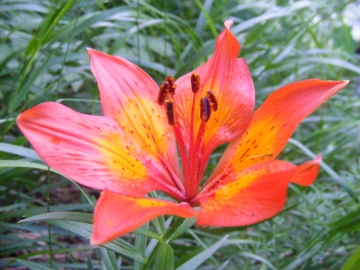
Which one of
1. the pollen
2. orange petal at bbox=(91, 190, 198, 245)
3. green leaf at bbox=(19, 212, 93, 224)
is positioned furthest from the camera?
the pollen

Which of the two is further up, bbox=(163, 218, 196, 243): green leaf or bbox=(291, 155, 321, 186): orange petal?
bbox=(291, 155, 321, 186): orange petal

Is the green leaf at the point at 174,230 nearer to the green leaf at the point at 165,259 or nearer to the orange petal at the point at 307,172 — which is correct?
the green leaf at the point at 165,259

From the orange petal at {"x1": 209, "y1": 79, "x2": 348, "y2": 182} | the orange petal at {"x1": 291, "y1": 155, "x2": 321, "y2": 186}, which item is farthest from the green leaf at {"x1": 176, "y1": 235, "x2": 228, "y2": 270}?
the orange petal at {"x1": 291, "y1": 155, "x2": 321, "y2": 186}

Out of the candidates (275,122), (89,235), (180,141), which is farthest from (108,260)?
(275,122)

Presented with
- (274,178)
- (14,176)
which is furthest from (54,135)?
(14,176)

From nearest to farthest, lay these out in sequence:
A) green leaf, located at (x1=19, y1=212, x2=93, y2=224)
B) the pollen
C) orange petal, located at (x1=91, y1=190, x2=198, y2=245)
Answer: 1. orange petal, located at (x1=91, y1=190, x2=198, y2=245)
2. green leaf, located at (x1=19, y1=212, x2=93, y2=224)
3. the pollen

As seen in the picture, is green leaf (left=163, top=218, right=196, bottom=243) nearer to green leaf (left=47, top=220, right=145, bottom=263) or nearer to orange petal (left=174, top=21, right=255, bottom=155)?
green leaf (left=47, top=220, right=145, bottom=263)
